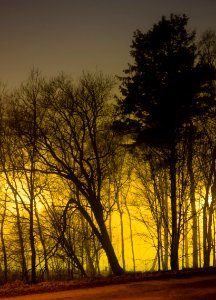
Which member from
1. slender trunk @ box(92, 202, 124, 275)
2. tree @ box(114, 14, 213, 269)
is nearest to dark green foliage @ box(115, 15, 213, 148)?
tree @ box(114, 14, 213, 269)

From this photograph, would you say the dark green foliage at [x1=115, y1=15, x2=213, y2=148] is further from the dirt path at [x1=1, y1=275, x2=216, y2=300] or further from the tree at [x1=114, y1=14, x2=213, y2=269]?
the dirt path at [x1=1, y1=275, x2=216, y2=300]

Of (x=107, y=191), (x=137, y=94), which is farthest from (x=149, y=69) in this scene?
(x=107, y=191)

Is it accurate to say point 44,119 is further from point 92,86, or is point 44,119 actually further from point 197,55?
point 197,55

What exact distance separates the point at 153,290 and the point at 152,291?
17 centimetres

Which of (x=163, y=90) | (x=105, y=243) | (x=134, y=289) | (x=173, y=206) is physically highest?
(x=163, y=90)

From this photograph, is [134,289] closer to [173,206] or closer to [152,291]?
[152,291]

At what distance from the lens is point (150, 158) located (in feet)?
73.8

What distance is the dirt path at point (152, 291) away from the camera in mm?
12391

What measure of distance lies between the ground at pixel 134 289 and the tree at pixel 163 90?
18.6ft

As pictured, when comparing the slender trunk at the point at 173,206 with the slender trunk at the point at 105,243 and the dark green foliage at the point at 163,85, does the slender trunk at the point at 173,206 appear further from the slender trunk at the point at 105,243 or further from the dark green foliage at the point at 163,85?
the slender trunk at the point at 105,243

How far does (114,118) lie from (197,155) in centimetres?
536

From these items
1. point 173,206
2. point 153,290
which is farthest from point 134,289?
point 173,206

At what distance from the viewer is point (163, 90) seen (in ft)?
72.6

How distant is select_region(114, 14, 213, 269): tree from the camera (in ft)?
71.3
